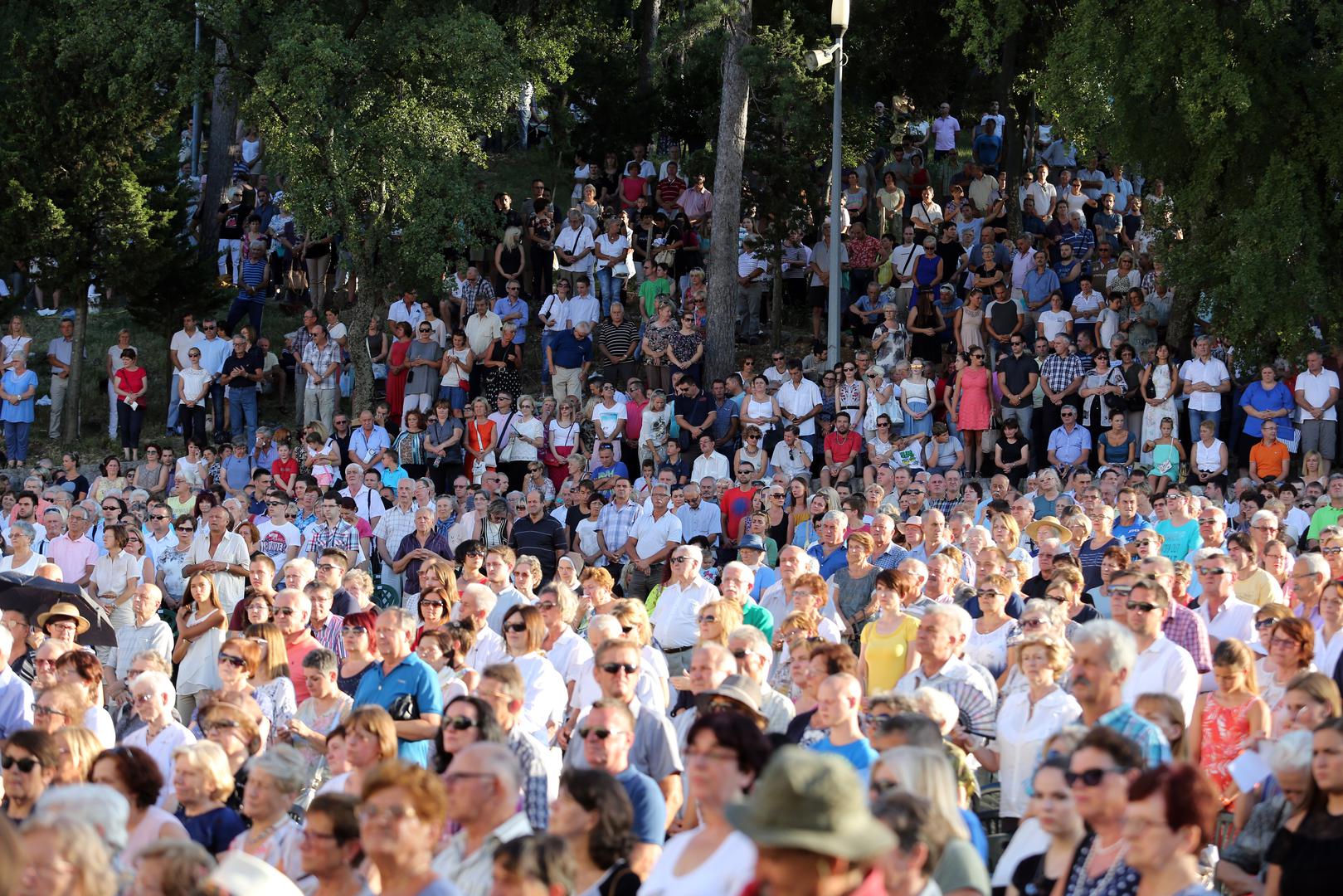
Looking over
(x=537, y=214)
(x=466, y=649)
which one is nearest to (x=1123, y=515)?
(x=466, y=649)

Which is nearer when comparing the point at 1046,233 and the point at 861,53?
the point at 1046,233

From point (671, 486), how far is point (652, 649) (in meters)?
8.31

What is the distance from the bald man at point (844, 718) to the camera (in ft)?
21.9

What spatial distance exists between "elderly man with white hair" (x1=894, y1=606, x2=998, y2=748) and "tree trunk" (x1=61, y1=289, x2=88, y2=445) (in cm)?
1652

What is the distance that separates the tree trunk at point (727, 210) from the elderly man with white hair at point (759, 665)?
13.8m

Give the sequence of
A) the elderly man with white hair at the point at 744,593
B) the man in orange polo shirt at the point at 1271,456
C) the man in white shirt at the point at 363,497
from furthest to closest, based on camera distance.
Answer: the man in orange polo shirt at the point at 1271,456
the man in white shirt at the point at 363,497
the elderly man with white hair at the point at 744,593

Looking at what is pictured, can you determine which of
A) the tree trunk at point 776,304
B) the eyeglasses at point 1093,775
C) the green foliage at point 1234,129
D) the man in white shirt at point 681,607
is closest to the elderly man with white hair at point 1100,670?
the eyeglasses at point 1093,775

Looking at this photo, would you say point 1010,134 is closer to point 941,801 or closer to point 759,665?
point 759,665

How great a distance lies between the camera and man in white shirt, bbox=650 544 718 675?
1109 cm

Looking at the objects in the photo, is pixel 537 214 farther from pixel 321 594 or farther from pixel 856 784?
pixel 856 784

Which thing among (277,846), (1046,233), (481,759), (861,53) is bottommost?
(277,846)

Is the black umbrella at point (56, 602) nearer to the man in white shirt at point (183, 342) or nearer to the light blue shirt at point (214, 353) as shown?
the light blue shirt at point (214, 353)

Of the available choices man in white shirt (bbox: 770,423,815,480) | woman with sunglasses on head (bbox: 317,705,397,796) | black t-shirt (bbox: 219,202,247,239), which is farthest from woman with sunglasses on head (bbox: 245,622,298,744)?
black t-shirt (bbox: 219,202,247,239)

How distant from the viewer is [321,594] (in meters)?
10.0
